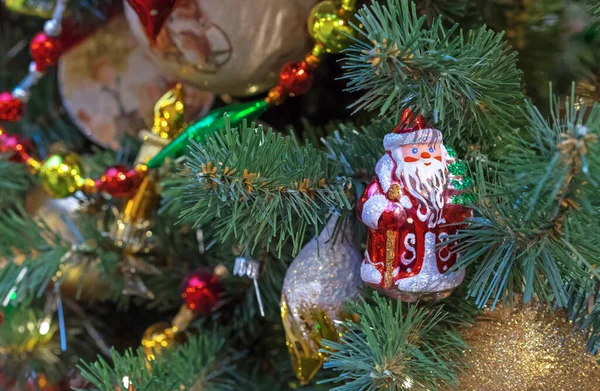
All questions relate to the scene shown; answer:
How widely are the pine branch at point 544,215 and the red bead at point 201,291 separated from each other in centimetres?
25

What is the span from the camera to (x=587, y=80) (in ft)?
1.63

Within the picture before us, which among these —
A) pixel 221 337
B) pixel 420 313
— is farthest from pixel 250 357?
pixel 420 313

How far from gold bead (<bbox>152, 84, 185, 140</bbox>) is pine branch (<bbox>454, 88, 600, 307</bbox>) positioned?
0.94 ft

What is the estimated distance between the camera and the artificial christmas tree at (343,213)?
1.05 feet

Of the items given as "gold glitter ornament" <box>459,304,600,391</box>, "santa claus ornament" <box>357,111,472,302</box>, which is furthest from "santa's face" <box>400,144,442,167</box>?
"gold glitter ornament" <box>459,304,600,391</box>

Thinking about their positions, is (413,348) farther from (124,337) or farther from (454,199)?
(124,337)

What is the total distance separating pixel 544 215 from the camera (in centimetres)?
30

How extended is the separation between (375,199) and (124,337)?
0.44 m

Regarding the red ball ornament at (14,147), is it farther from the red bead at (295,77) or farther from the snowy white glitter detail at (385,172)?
the snowy white glitter detail at (385,172)

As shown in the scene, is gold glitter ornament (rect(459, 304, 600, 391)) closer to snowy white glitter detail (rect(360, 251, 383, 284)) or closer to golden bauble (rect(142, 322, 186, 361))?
snowy white glitter detail (rect(360, 251, 383, 284))

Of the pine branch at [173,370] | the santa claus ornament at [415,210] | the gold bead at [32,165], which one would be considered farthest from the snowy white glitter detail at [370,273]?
the gold bead at [32,165]

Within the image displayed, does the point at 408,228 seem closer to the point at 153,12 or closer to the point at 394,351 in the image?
the point at 394,351

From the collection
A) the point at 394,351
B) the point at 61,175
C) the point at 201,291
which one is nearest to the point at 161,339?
the point at 201,291

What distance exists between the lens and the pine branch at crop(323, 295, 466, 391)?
334mm
